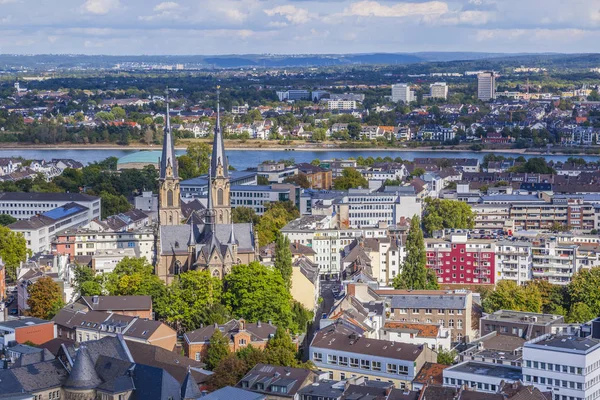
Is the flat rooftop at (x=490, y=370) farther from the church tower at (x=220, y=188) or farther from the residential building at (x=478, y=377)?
the church tower at (x=220, y=188)

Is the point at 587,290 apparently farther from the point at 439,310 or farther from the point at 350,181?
the point at 350,181

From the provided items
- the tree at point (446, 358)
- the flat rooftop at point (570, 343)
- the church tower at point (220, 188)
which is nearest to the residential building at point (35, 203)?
the church tower at point (220, 188)

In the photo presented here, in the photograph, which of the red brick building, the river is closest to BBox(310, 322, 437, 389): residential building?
the red brick building

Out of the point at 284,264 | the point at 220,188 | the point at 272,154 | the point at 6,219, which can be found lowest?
the point at 272,154

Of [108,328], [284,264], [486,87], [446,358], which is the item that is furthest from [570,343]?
[486,87]

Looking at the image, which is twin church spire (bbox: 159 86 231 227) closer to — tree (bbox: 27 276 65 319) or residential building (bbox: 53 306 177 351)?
tree (bbox: 27 276 65 319)

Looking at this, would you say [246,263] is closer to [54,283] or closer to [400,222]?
[54,283]

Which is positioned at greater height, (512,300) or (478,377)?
(478,377)
